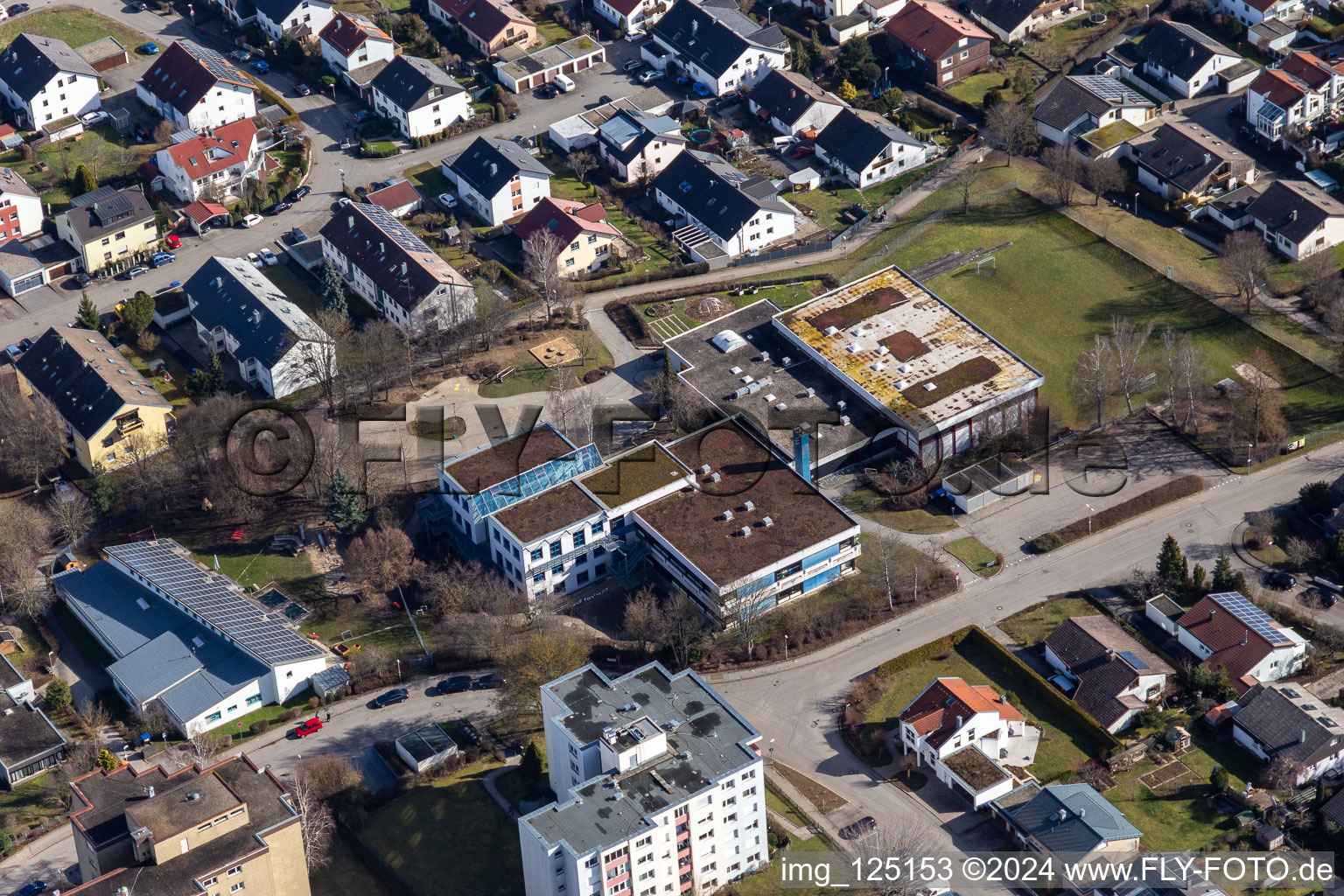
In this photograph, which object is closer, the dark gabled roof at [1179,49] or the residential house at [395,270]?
the residential house at [395,270]

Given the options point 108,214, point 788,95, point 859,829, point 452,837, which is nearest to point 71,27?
point 108,214

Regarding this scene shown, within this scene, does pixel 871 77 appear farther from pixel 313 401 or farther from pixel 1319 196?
pixel 313 401

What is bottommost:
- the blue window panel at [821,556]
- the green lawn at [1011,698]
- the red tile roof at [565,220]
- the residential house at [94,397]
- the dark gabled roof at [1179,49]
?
the green lawn at [1011,698]

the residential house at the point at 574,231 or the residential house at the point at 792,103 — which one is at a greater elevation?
the residential house at the point at 792,103

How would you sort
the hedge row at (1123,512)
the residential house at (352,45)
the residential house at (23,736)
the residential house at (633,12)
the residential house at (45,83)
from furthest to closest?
the residential house at (633,12) < the residential house at (352,45) < the residential house at (45,83) < the hedge row at (1123,512) < the residential house at (23,736)

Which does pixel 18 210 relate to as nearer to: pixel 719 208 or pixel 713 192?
pixel 713 192

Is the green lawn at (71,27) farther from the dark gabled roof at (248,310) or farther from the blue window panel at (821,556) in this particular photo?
the blue window panel at (821,556)

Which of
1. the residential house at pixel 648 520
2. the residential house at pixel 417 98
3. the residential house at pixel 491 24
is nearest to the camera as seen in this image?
the residential house at pixel 648 520

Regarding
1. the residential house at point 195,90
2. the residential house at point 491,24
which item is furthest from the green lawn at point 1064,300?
the residential house at point 195,90
